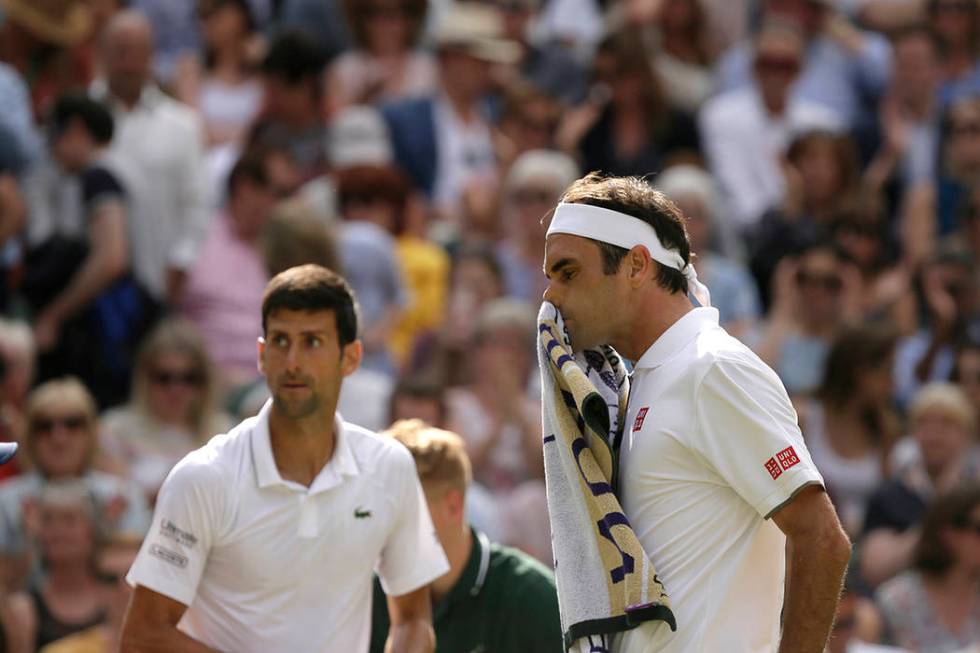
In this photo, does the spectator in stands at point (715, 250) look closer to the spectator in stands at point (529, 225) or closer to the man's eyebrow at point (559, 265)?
the spectator in stands at point (529, 225)

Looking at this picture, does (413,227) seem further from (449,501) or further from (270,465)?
(270,465)

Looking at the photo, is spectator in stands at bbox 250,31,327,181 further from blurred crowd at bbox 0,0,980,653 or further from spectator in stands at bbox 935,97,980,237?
spectator in stands at bbox 935,97,980,237

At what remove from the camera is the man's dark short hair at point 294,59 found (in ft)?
38.9

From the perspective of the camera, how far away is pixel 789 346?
10.8m

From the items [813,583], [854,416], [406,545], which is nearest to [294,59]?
[854,416]

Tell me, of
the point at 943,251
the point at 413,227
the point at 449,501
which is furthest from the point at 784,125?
the point at 449,501

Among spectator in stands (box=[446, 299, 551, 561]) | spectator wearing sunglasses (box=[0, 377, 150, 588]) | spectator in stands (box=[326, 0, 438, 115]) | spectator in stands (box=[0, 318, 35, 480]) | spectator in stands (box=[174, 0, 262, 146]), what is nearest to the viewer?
spectator wearing sunglasses (box=[0, 377, 150, 588])

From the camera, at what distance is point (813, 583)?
4.36 metres

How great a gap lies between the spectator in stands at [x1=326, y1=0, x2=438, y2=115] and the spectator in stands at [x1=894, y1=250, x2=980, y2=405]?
143 inches

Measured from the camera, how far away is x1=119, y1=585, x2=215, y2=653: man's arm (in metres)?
5.12

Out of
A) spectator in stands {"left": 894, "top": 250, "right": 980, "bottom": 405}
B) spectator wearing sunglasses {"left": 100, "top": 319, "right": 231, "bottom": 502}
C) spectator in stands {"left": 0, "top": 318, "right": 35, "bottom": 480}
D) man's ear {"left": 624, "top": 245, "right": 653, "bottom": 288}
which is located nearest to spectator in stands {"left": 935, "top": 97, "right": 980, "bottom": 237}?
spectator in stands {"left": 894, "top": 250, "right": 980, "bottom": 405}

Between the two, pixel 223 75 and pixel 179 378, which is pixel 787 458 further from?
pixel 223 75

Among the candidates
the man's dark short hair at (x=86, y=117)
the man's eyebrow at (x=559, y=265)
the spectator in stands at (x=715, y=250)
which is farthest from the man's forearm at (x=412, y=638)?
the man's dark short hair at (x=86, y=117)

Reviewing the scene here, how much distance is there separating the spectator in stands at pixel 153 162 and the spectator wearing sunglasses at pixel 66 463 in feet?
5.19
